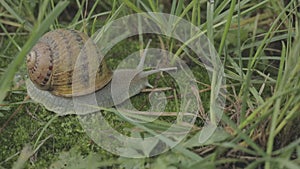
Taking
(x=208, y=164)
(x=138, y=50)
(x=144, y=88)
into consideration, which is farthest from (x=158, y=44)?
(x=208, y=164)

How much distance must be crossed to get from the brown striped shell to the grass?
96 millimetres

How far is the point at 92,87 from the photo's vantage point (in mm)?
1979

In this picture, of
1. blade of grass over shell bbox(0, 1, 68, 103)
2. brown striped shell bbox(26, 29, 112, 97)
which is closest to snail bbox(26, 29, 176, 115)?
brown striped shell bbox(26, 29, 112, 97)

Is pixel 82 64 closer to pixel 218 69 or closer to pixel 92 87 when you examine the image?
pixel 92 87

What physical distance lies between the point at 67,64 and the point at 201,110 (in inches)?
22.6

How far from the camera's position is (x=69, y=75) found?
196 cm

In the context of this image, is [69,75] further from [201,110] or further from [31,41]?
[31,41]

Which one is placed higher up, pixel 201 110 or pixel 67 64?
pixel 67 64

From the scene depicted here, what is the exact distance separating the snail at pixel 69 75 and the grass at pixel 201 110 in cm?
6

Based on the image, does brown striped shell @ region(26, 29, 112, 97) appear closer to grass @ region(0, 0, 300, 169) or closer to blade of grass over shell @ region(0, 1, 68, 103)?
grass @ region(0, 0, 300, 169)

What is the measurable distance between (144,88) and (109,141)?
14.5 inches

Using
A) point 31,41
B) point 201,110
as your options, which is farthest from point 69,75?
point 31,41

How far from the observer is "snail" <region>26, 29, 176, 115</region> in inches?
76.1

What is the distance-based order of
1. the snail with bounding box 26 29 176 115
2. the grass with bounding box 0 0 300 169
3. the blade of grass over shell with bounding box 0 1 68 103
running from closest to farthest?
the blade of grass over shell with bounding box 0 1 68 103
the grass with bounding box 0 0 300 169
the snail with bounding box 26 29 176 115
